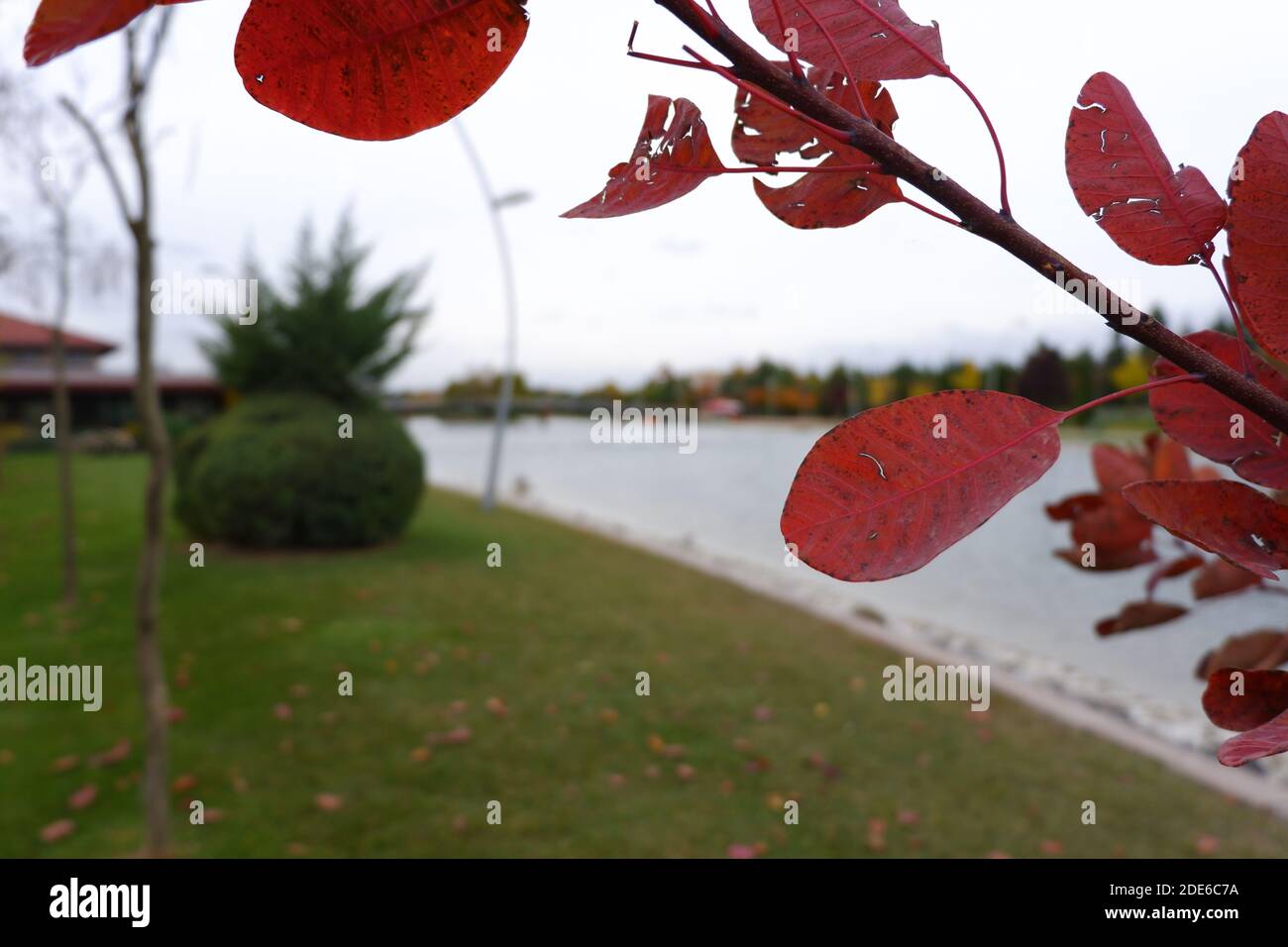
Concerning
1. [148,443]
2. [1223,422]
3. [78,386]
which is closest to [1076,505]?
[1223,422]

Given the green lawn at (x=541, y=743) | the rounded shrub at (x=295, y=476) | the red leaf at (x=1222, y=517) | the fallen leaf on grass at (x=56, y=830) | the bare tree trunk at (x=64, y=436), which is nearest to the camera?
the red leaf at (x=1222, y=517)

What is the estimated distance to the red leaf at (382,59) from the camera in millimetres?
359

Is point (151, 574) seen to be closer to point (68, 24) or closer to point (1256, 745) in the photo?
point (68, 24)

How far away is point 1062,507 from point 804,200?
86 centimetres

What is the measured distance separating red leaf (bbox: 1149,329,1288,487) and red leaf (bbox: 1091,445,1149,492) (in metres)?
0.65

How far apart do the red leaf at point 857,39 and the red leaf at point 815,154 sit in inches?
0.7

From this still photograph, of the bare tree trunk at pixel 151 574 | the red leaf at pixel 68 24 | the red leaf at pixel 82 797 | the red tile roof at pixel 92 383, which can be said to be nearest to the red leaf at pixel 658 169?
the red leaf at pixel 68 24

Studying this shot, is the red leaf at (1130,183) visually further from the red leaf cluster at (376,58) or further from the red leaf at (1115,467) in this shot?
the red leaf at (1115,467)

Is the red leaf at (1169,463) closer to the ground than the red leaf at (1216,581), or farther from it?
farther from it

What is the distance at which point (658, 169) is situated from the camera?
42cm

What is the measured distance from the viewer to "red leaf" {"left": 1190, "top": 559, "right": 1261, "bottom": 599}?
108cm

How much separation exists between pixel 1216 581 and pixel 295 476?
31.5ft

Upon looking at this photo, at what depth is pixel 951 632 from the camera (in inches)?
307

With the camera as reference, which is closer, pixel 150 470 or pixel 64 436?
pixel 150 470
